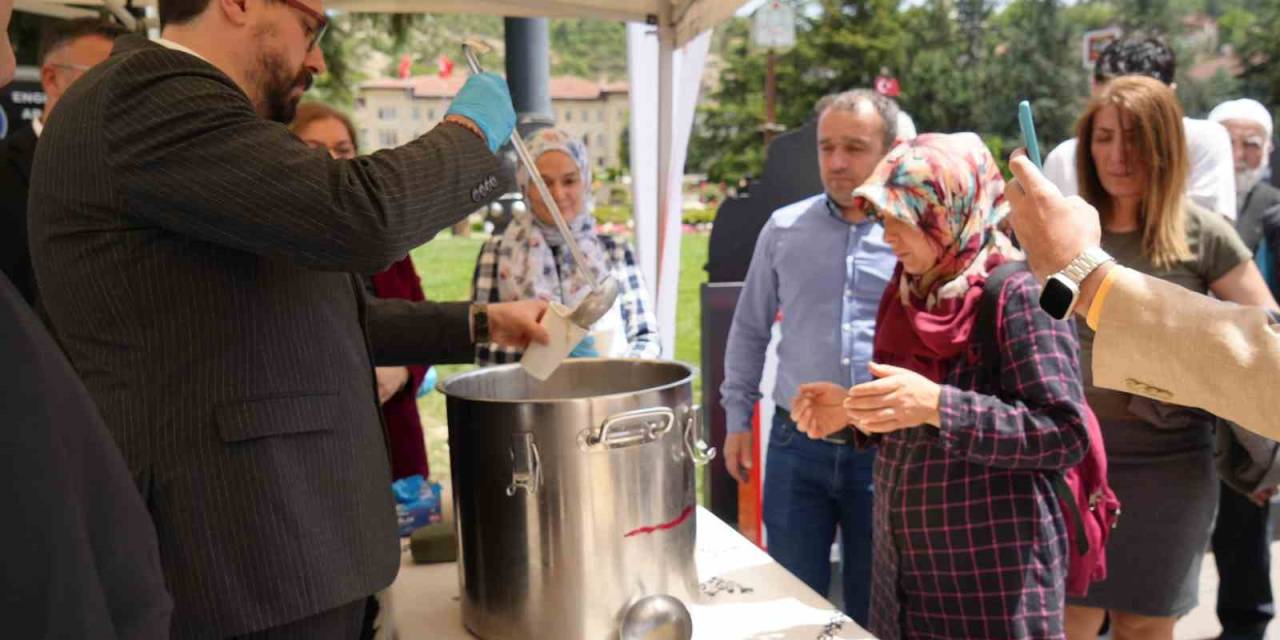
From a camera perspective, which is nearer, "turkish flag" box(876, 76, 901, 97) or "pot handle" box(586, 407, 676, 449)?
"pot handle" box(586, 407, 676, 449)

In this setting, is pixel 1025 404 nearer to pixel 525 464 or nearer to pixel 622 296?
pixel 525 464

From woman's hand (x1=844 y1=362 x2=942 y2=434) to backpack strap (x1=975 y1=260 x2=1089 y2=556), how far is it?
0.14m

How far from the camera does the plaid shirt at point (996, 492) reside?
61.9 inches

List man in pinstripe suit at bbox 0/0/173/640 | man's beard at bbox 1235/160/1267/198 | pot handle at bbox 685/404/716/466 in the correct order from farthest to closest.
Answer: man's beard at bbox 1235/160/1267/198, pot handle at bbox 685/404/716/466, man in pinstripe suit at bbox 0/0/173/640

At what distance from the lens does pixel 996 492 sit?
1646mm

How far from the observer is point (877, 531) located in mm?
1815

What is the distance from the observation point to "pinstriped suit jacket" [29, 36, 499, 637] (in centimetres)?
111

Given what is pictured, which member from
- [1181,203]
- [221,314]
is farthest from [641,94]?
[221,314]

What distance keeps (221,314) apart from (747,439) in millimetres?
1787

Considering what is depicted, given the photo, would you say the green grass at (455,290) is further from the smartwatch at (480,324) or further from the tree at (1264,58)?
the tree at (1264,58)

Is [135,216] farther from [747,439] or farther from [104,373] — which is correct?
[747,439]

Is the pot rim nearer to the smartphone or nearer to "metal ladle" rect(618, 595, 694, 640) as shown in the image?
"metal ladle" rect(618, 595, 694, 640)

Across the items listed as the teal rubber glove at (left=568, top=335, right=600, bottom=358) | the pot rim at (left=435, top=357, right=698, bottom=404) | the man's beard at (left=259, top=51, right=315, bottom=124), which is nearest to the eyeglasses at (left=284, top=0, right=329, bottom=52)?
the man's beard at (left=259, top=51, right=315, bottom=124)

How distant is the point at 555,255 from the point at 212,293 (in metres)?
1.61
